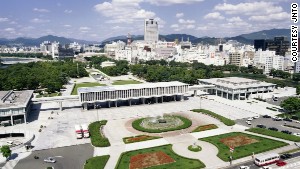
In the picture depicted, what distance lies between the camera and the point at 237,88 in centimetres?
10806

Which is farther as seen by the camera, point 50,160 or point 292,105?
point 292,105

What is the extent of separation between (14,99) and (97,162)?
48.6 meters

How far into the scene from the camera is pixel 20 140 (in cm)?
6706

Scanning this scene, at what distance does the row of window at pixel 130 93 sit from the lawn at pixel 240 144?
3849cm

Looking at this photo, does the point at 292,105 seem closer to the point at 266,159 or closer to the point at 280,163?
the point at 280,163

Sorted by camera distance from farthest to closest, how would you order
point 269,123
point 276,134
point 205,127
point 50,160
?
point 269,123 → point 205,127 → point 276,134 → point 50,160

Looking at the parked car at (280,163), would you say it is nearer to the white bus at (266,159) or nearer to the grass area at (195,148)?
the white bus at (266,159)

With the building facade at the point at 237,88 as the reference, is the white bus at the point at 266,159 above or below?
below

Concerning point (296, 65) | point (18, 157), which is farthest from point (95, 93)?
point (296, 65)

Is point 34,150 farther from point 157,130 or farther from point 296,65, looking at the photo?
point 296,65

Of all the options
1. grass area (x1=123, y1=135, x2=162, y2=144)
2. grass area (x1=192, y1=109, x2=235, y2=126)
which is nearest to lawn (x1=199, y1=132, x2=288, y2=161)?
grass area (x1=192, y1=109, x2=235, y2=126)

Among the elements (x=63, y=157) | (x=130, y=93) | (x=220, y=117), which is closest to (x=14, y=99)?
(x=130, y=93)

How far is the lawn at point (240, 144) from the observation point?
189 ft

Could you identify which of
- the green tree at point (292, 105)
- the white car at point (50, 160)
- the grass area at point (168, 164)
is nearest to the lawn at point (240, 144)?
the grass area at point (168, 164)
